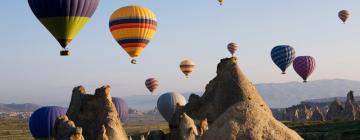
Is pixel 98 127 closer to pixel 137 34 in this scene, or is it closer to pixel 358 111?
pixel 137 34

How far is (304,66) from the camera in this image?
98938mm

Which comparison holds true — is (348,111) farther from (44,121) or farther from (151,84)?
(44,121)

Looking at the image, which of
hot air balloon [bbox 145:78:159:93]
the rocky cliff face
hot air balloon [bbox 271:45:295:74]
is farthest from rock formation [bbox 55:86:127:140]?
hot air balloon [bbox 145:78:159:93]

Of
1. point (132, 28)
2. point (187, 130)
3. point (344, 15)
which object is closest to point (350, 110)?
point (344, 15)

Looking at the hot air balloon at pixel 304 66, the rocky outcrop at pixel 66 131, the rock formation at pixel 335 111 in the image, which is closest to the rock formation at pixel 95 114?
the rocky outcrop at pixel 66 131

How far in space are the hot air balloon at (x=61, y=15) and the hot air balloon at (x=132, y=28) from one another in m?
14.1

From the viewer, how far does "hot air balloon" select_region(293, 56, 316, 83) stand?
325 feet

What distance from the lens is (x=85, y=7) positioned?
49.4 m

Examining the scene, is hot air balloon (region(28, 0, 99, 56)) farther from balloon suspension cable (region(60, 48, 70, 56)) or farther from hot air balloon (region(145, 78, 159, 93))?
hot air balloon (region(145, 78, 159, 93))

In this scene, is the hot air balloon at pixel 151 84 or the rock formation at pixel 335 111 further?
the hot air balloon at pixel 151 84

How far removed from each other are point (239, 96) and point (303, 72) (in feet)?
223

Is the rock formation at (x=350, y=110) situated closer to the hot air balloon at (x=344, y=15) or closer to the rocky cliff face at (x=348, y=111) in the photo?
the rocky cliff face at (x=348, y=111)

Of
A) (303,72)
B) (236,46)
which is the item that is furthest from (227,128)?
(236,46)

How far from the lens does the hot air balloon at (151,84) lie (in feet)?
390
